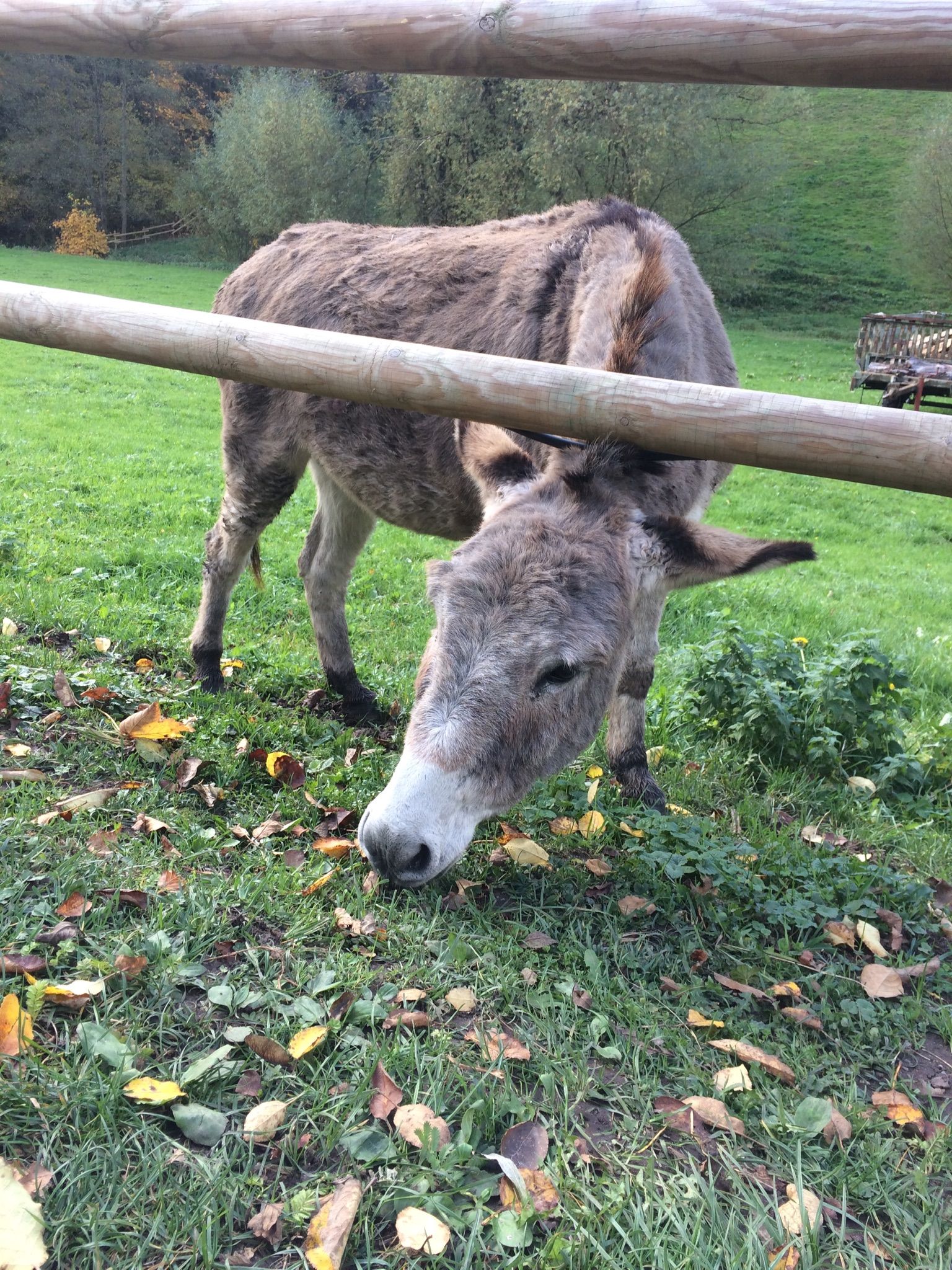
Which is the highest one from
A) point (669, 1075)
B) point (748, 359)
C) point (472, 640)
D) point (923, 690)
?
point (472, 640)

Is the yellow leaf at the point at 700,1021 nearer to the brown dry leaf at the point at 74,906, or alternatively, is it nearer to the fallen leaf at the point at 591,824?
the fallen leaf at the point at 591,824

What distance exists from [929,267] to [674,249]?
3597cm

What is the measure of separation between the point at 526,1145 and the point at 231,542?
387 cm

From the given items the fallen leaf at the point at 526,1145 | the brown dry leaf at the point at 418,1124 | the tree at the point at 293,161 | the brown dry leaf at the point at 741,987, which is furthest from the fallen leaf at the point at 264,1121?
Answer: the tree at the point at 293,161

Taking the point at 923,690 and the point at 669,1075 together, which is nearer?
the point at 669,1075

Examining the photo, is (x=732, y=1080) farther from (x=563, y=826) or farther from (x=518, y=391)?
(x=518, y=391)

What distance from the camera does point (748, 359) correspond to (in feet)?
81.8

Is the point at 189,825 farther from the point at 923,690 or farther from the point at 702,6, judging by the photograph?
the point at 923,690

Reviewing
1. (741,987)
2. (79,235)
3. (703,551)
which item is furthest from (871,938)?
(79,235)

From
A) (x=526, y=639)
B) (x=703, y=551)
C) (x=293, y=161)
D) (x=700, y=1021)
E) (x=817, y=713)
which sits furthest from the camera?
(x=293, y=161)

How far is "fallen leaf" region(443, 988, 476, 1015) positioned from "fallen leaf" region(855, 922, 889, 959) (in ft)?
4.81

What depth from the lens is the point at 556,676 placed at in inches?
108

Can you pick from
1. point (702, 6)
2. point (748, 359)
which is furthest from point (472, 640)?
point (748, 359)

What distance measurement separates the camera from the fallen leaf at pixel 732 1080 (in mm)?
2227
